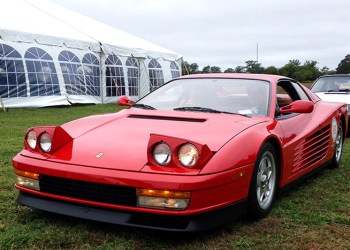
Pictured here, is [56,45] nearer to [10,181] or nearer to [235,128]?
[10,181]

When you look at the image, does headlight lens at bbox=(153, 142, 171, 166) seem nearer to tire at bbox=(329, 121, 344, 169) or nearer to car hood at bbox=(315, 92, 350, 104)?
tire at bbox=(329, 121, 344, 169)

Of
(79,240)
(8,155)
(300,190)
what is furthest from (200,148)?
(8,155)

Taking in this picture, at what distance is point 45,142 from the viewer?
312 cm

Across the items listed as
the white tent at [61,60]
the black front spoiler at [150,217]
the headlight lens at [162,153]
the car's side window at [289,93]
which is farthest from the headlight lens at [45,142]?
the white tent at [61,60]

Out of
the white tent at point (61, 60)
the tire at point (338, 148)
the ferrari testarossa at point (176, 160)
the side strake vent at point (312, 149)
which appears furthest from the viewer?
the white tent at point (61, 60)

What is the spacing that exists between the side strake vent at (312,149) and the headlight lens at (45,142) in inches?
80.1

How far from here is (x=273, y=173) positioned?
3.47 m

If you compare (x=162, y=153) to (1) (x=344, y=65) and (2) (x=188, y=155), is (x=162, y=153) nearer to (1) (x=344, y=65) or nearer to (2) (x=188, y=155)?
(2) (x=188, y=155)

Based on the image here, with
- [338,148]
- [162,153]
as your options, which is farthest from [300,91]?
[162,153]

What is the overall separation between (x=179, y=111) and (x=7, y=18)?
12212 millimetres

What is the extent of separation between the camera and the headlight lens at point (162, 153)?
107 inches

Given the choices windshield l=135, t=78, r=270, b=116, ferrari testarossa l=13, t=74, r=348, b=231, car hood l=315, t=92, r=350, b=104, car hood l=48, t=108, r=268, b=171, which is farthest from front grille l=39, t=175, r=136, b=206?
car hood l=315, t=92, r=350, b=104

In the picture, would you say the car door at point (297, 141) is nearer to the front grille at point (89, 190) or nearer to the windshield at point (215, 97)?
the windshield at point (215, 97)

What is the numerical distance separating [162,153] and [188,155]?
16 centimetres
